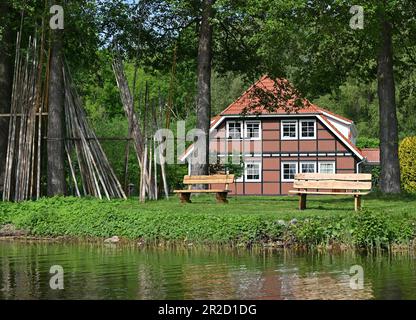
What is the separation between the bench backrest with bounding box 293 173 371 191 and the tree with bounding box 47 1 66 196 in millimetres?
6485

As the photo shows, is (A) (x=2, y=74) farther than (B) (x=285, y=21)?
Yes

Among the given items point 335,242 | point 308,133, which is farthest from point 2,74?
point 308,133

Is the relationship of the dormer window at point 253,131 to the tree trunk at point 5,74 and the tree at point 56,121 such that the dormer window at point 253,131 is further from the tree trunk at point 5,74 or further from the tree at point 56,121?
Result: the tree at point 56,121

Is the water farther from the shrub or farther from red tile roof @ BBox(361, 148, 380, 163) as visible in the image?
red tile roof @ BBox(361, 148, 380, 163)

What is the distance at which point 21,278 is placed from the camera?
460 inches

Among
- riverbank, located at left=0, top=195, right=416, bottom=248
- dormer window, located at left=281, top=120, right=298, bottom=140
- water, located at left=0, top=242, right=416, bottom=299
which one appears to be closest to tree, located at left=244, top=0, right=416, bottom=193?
riverbank, located at left=0, top=195, right=416, bottom=248

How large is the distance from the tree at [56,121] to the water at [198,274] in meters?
5.60

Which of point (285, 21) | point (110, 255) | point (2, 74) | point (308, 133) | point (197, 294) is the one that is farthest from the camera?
point (308, 133)

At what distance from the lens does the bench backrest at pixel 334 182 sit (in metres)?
17.3

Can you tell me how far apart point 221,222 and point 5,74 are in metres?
9.97

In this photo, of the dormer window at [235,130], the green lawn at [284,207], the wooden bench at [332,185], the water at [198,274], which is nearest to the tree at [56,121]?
the green lawn at [284,207]

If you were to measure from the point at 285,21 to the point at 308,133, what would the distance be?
20436mm
